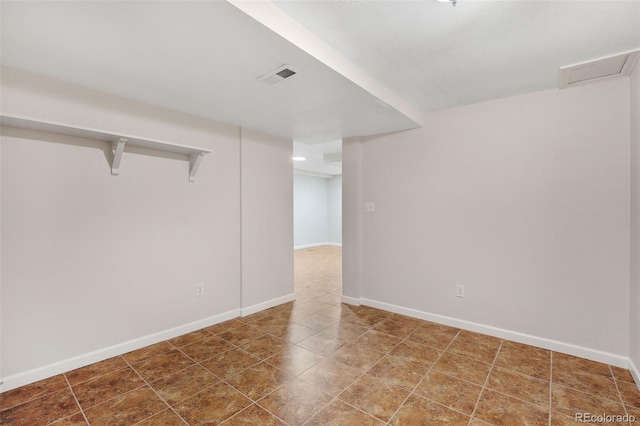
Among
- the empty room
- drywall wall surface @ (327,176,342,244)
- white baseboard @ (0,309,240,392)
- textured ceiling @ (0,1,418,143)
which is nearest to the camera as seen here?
textured ceiling @ (0,1,418,143)

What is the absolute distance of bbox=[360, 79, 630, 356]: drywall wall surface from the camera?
2.35 meters

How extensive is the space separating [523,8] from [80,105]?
3.07 m

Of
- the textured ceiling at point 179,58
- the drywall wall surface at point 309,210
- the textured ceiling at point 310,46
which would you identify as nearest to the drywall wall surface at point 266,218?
the textured ceiling at point 179,58

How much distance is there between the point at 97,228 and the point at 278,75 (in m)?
1.90

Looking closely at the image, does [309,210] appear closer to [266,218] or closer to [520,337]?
[266,218]

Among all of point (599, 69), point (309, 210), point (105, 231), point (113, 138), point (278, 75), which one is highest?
point (599, 69)

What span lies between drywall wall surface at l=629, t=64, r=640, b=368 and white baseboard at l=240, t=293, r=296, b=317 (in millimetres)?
3287

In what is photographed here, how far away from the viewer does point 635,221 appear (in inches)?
85.0

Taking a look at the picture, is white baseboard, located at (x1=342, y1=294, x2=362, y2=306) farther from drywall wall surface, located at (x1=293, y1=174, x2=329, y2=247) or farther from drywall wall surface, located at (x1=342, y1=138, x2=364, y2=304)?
drywall wall surface, located at (x1=293, y1=174, x2=329, y2=247)

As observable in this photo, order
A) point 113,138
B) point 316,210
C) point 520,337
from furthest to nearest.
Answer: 1. point 316,210
2. point 520,337
3. point 113,138

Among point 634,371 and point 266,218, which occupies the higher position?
point 266,218

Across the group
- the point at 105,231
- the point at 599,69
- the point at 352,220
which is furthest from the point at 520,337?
the point at 105,231

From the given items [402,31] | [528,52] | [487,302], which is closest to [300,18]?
[402,31]

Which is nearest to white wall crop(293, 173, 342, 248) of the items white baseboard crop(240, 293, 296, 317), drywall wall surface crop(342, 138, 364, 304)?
white baseboard crop(240, 293, 296, 317)
